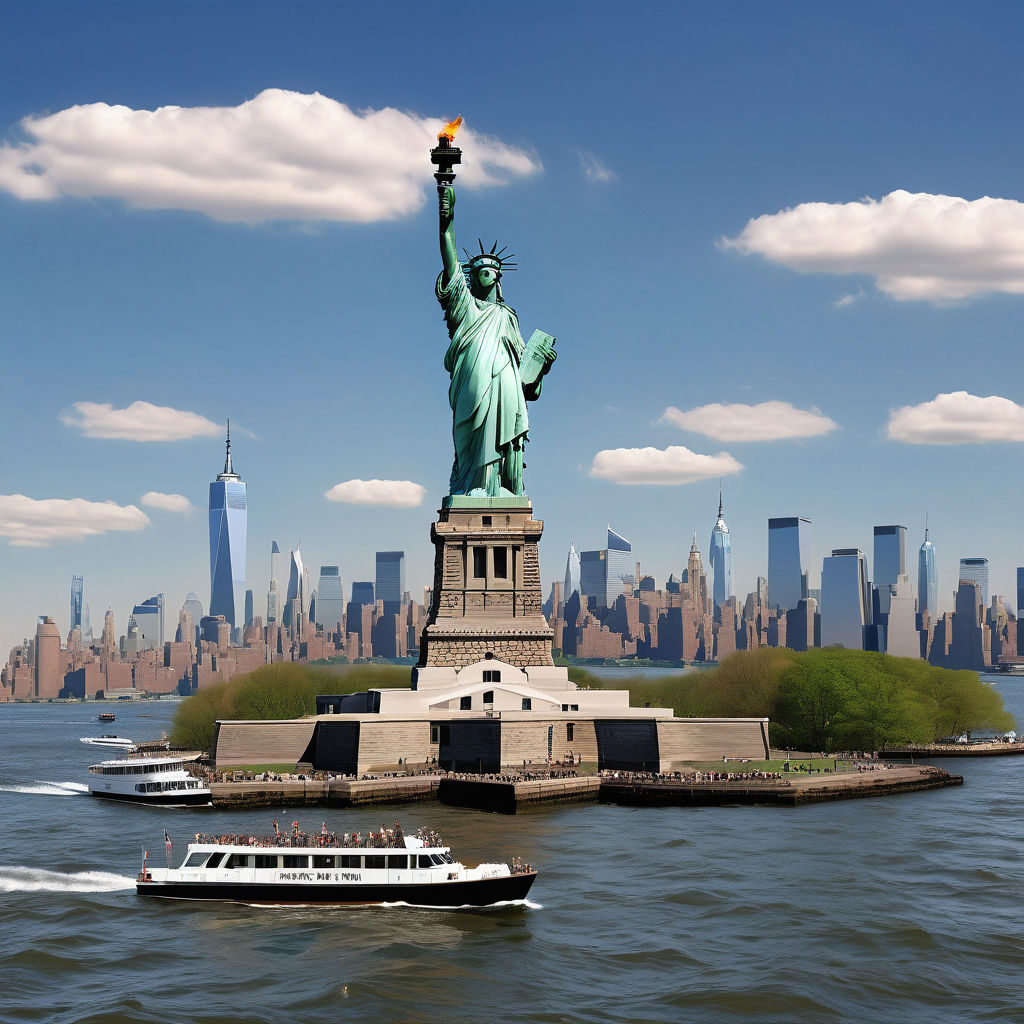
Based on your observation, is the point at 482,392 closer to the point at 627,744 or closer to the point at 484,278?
the point at 484,278

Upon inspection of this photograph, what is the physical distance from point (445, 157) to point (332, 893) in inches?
2440

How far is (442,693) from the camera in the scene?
250ft

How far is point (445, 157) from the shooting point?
8862 cm

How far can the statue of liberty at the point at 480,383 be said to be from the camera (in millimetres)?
88875

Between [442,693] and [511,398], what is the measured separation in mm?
24864

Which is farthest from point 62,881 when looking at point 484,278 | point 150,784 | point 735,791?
point 484,278

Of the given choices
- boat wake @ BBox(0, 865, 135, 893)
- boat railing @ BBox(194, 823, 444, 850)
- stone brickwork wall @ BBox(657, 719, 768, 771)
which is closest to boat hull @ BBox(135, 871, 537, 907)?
boat railing @ BBox(194, 823, 444, 850)

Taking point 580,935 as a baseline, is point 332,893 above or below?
above

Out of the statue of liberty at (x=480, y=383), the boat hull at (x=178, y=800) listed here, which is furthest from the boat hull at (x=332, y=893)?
the statue of liberty at (x=480, y=383)

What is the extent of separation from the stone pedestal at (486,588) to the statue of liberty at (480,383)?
2.26 m

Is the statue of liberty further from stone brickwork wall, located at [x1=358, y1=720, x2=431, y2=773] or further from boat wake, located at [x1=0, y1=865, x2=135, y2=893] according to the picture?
boat wake, located at [x1=0, y1=865, x2=135, y2=893]

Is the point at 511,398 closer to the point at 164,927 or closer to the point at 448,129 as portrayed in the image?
the point at 448,129

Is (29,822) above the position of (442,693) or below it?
below

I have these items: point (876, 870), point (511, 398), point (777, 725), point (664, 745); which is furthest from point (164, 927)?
point (777, 725)
